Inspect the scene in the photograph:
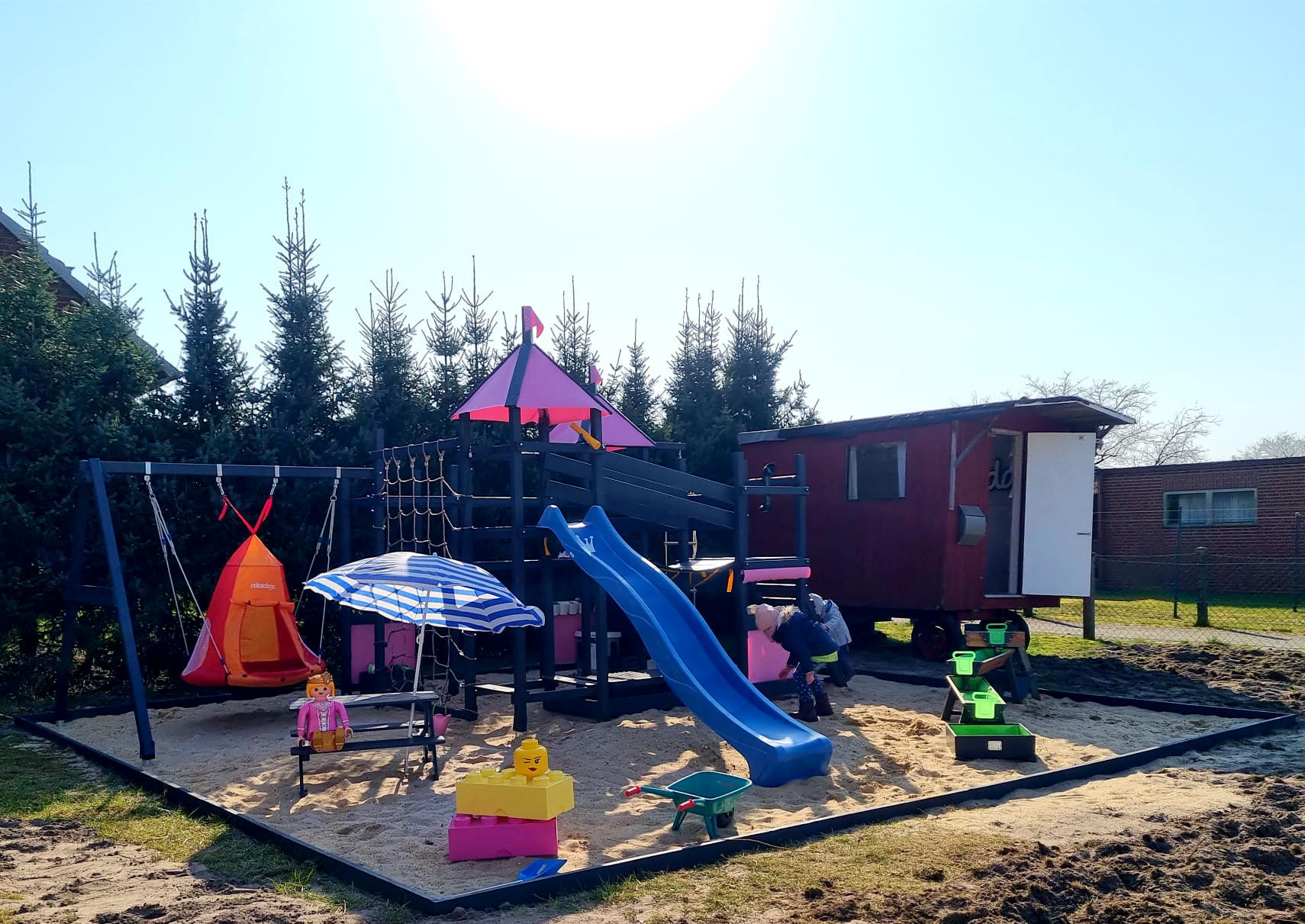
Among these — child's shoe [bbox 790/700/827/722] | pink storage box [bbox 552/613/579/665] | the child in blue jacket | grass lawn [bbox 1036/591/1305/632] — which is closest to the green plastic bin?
the child in blue jacket

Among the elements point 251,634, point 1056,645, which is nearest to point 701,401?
point 1056,645

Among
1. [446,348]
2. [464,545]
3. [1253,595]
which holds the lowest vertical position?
[1253,595]

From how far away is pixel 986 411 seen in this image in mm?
12922

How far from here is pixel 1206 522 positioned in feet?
78.5

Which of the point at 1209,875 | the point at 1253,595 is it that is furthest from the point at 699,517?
the point at 1253,595

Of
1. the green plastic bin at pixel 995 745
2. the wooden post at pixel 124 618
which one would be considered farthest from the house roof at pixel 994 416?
the wooden post at pixel 124 618

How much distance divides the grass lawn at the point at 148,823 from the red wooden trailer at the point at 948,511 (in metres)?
9.58

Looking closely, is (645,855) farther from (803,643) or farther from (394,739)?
(803,643)

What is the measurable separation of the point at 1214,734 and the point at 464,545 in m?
6.62

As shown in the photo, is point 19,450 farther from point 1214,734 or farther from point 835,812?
point 1214,734

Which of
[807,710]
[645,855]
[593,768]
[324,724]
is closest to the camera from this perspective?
[645,855]

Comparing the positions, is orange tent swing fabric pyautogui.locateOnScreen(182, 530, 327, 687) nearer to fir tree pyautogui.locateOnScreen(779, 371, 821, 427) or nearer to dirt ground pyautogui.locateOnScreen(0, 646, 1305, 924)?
dirt ground pyautogui.locateOnScreen(0, 646, 1305, 924)

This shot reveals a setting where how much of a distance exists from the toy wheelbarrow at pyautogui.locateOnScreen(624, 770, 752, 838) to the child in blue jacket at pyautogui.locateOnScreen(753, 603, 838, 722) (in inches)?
118

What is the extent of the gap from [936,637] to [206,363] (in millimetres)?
10068
